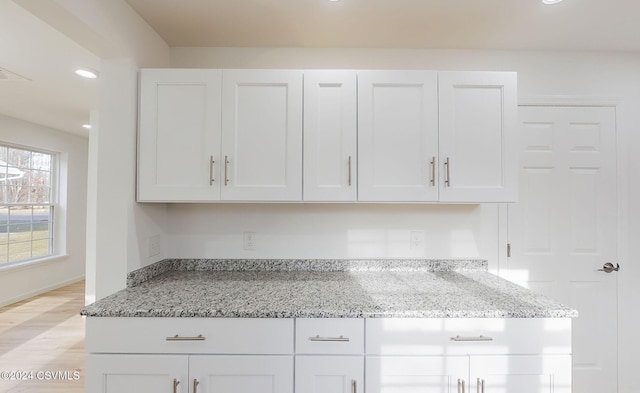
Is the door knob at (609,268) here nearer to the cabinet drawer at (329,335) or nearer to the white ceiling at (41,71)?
the cabinet drawer at (329,335)

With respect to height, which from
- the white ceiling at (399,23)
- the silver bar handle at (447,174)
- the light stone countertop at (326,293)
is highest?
the white ceiling at (399,23)

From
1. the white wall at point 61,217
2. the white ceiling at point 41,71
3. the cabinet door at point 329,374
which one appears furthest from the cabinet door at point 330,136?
the white wall at point 61,217

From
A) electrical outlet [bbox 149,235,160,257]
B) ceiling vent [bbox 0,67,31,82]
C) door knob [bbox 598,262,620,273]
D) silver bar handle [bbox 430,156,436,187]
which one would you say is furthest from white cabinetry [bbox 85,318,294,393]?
ceiling vent [bbox 0,67,31,82]

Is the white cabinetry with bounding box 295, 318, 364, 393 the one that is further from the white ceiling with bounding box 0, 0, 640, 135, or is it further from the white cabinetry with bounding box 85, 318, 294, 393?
the white ceiling with bounding box 0, 0, 640, 135

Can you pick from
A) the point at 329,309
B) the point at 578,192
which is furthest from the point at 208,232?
the point at 578,192

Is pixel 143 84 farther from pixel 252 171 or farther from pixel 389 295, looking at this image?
pixel 389 295

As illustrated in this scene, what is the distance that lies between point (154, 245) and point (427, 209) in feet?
5.79

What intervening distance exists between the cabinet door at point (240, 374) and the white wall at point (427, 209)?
0.82m

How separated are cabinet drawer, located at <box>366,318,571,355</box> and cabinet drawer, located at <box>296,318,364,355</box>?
0.07 meters

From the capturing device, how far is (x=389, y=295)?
1.60 metres

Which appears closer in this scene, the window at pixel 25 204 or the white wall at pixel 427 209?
the white wall at pixel 427 209

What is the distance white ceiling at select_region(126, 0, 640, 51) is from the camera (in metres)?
1.75

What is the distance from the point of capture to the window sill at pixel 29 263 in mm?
4199

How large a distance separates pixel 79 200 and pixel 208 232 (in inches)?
180
